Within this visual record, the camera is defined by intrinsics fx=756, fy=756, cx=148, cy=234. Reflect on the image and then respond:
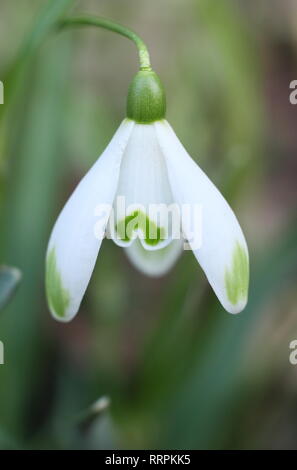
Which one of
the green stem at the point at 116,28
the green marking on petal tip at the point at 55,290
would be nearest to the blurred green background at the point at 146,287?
the green stem at the point at 116,28

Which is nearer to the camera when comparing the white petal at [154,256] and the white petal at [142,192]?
the white petal at [142,192]

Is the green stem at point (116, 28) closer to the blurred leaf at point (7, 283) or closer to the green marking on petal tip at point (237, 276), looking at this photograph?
the green marking on petal tip at point (237, 276)

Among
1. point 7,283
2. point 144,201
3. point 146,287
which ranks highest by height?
point 144,201

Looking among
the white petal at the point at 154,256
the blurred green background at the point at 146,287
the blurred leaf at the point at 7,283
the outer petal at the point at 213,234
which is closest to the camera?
the outer petal at the point at 213,234

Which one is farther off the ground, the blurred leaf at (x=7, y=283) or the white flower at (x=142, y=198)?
the white flower at (x=142, y=198)

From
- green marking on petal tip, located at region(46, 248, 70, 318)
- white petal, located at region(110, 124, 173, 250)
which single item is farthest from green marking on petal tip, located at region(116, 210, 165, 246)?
green marking on petal tip, located at region(46, 248, 70, 318)

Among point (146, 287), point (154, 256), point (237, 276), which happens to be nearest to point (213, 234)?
point (237, 276)

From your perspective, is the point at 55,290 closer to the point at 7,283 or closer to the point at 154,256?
the point at 7,283
